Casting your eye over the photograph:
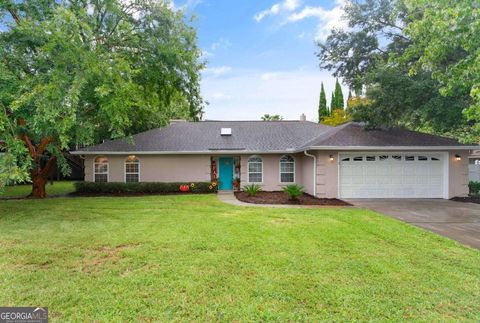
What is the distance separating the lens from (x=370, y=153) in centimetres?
1284

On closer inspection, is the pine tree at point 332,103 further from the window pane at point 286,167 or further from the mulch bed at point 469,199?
the mulch bed at point 469,199

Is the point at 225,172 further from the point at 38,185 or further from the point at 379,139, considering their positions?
the point at 38,185

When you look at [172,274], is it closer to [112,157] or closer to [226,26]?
[112,157]

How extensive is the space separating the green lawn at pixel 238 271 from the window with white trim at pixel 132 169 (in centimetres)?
763

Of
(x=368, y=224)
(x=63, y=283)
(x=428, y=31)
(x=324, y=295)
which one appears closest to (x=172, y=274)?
(x=63, y=283)

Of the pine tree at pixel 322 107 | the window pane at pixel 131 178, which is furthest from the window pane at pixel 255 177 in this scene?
the pine tree at pixel 322 107

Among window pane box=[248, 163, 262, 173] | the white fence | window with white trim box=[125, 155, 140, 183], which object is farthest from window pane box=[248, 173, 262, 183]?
the white fence

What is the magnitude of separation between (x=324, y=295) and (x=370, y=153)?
10.6 metres

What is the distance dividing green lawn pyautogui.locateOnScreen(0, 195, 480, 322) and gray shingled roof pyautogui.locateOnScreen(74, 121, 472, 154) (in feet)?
19.7

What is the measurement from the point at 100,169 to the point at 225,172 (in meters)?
7.32

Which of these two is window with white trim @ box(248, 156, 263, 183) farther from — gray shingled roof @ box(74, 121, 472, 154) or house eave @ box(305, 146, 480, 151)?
house eave @ box(305, 146, 480, 151)

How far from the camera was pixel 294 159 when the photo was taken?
15820 millimetres

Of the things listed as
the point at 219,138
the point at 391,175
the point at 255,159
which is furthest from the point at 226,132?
the point at 391,175

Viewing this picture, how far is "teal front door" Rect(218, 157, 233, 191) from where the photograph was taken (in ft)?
53.5
